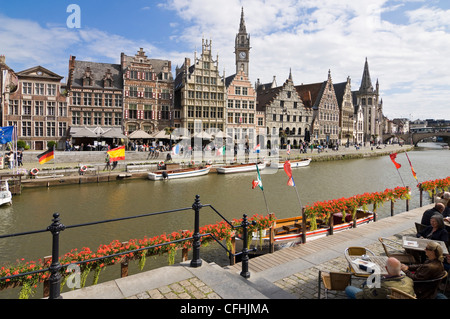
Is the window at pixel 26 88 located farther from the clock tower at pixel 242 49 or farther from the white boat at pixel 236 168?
the clock tower at pixel 242 49

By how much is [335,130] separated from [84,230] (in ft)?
217

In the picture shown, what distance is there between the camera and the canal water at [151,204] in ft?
40.6

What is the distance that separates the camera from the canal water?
12.4m

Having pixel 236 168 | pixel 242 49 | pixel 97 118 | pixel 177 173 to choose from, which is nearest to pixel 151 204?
pixel 177 173

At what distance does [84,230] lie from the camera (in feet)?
45.9

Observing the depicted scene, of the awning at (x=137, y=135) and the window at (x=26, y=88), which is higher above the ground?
the window at (x=26, y=88)

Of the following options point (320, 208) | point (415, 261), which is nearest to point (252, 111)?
point (320, 208)

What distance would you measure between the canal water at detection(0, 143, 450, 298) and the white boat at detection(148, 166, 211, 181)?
85 centimetres

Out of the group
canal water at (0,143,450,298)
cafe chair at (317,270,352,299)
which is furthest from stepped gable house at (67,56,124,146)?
cafe chair at (317,270,352,299)

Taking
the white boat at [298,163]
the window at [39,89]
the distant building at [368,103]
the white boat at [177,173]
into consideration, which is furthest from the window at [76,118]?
the distant building at [368,103]

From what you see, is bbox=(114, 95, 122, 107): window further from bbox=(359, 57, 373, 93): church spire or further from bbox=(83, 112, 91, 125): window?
bbox=(359, 57, 373, 93): church spire

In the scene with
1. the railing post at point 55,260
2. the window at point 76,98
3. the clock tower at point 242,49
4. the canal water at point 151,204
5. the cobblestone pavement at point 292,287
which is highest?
the clock tower at point 242,49

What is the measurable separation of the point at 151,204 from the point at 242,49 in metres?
45.3

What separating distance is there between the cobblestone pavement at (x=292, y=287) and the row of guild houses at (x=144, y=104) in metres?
35.3
